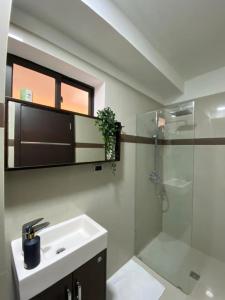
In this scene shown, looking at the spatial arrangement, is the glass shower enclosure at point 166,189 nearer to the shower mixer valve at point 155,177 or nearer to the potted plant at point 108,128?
the shower mixer valve at point 155,177

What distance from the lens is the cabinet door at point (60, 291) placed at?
0.85m

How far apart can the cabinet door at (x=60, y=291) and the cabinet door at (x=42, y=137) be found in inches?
29.5

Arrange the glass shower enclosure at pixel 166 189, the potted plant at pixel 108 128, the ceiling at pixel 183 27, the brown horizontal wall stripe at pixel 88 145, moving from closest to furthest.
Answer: the ceiling at pixel 183 27 < the brown horizontal wall stripe at pixel 88 145 < the potted plant at pixel 108 128 < the glass shower enclosure at pixel 166 189

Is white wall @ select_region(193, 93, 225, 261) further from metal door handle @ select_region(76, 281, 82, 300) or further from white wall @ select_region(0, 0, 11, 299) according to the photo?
white wall @ select_region(0, 0, 11, 299)

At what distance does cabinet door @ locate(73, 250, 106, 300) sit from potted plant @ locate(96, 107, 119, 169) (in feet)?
2.79

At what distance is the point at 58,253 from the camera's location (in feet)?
3.34

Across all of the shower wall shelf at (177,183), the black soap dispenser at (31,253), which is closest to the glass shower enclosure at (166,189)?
the shower wall shelf at (177,183)

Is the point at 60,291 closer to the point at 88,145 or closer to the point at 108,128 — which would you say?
the point at 88,145

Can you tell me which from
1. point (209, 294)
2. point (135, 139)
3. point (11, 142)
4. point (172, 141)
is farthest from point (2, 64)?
point (209, 294)

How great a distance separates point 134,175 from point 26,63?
1.65m

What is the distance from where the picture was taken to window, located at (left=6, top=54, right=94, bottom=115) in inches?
44.6

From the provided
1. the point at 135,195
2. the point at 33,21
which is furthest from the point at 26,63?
the point at 135,195

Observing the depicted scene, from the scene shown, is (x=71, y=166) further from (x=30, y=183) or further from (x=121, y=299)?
(x=121, y=299)

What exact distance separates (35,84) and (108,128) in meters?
0.73
